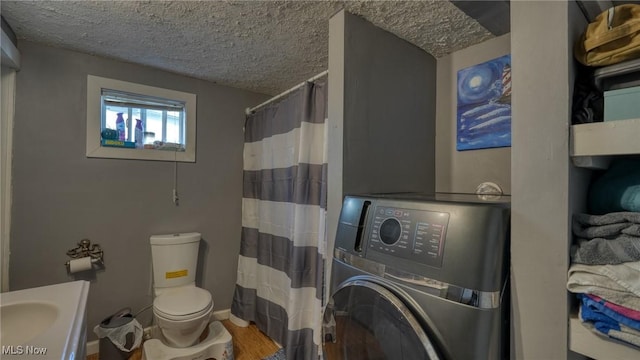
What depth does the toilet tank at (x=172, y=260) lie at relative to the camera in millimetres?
1975

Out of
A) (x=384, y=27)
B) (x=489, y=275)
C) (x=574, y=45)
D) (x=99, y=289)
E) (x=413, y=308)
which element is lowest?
(x=99, y=289)

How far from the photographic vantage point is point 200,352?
1771 mm

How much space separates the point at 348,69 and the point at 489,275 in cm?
100

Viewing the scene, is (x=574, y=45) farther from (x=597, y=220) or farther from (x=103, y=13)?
(x=103, y=13)

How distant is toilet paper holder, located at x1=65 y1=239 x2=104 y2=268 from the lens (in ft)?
5.97

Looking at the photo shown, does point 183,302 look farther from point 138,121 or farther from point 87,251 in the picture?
point 138,121

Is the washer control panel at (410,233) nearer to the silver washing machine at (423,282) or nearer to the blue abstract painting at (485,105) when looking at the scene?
the silver washing machine at (423,282)

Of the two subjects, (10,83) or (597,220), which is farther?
(10,83)

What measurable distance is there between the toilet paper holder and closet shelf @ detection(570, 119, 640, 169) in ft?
8.40

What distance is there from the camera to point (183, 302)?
1746 millimetres

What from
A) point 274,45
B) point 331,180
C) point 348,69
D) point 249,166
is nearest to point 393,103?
point 348,69

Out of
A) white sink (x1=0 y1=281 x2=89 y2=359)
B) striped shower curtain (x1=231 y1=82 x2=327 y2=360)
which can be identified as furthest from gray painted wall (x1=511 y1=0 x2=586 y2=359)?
white sink (x1=0 y1=281 x2=89 y2=359)

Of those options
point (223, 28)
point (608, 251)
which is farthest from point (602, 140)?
point (223, 28)

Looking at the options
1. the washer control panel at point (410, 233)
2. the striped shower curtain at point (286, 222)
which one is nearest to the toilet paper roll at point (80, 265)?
the striped shower curtain at point (286, 222)
